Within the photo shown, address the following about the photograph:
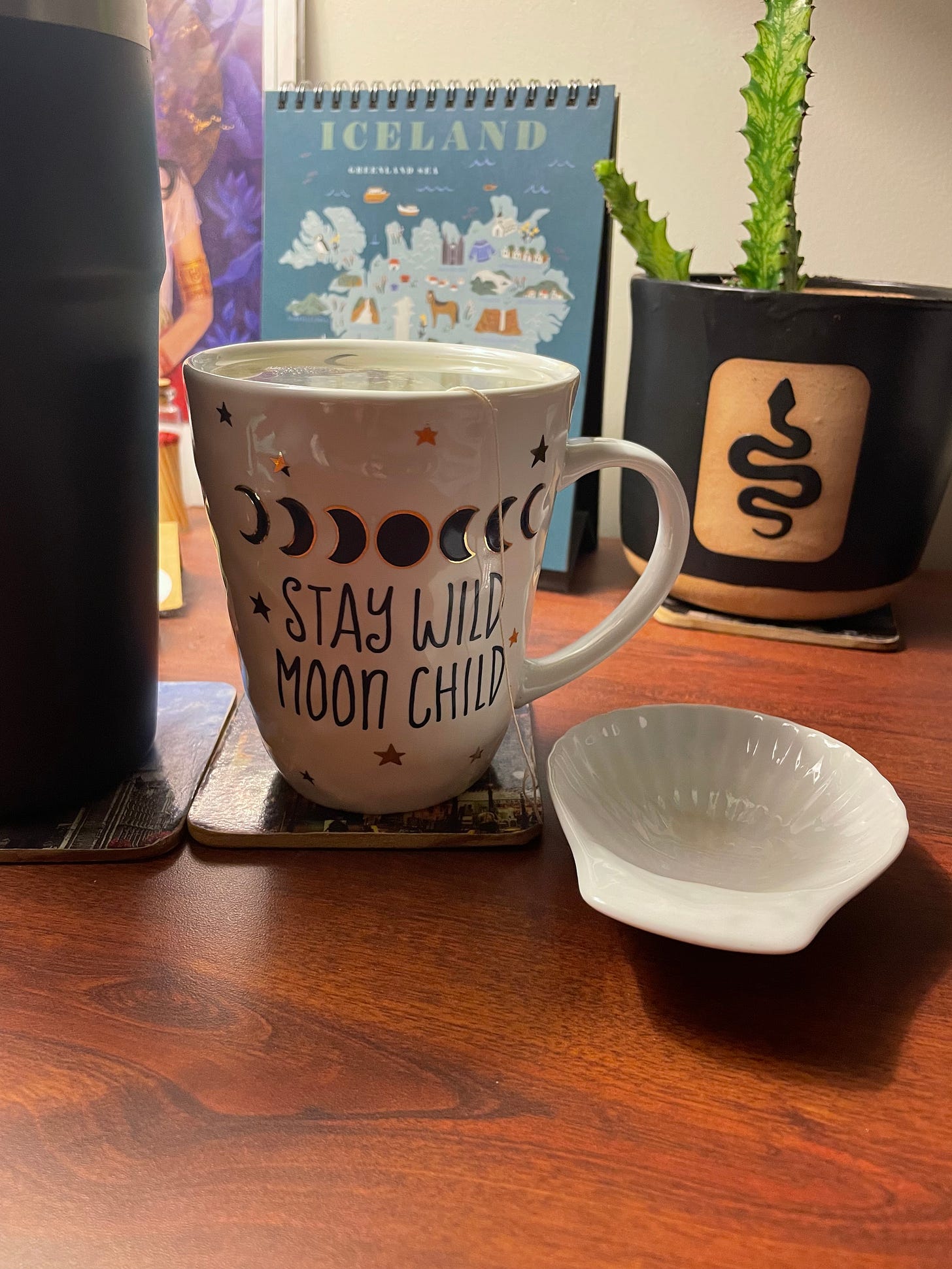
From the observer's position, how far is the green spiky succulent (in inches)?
18.5

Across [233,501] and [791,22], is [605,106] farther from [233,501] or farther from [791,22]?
[233,501]

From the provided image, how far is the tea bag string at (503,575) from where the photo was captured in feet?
0.95

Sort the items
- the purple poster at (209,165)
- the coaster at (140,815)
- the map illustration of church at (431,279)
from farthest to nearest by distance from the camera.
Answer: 1. the purple poster at (209,165)
2. the map illustration of church at (431,279)
3. the coaster at (140,815)

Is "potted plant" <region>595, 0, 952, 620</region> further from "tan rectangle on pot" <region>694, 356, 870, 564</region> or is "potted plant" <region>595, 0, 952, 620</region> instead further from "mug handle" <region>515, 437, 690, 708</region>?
"mug handle" <region>515, 437, 690, 708</region>

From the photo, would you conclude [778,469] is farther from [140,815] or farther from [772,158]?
[140,815]

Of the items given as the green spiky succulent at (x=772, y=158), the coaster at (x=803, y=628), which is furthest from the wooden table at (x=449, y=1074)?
the green spiky succulent at (x=772, y=158)

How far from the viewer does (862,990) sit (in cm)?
28

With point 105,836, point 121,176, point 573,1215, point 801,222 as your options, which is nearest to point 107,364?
point 121,176

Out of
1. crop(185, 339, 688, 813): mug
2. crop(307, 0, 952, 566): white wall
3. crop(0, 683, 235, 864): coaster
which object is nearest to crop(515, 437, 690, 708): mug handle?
crop(185, 339, 688, 813): mug

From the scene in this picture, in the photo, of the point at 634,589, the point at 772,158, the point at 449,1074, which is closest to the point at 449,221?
the point at 772,158

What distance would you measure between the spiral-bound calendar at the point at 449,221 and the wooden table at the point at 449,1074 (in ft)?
1.10

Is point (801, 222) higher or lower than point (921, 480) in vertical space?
higher

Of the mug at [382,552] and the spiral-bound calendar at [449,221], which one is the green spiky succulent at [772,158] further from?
the mug at [382,552]

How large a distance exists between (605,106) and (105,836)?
48 centimetres
